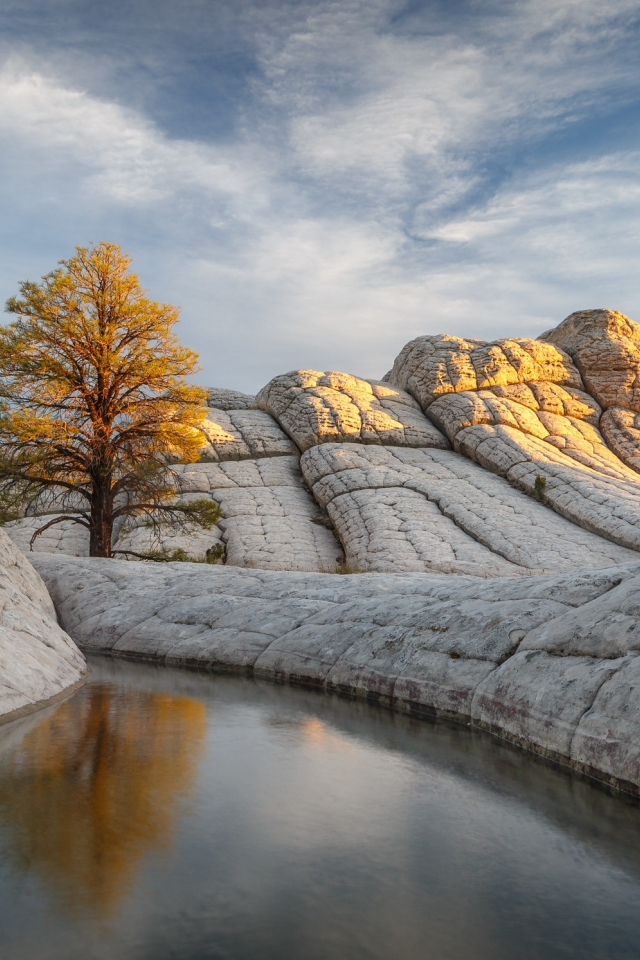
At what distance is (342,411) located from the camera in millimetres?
29578

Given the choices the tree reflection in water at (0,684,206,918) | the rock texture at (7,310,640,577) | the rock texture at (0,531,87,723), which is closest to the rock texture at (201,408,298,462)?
the rock texture at (7,310,640,577)

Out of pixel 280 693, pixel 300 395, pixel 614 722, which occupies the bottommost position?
pixel 280 693

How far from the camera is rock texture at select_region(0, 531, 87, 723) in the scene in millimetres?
6555

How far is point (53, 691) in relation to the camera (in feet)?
23.1

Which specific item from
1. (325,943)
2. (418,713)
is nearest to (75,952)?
(325,943)

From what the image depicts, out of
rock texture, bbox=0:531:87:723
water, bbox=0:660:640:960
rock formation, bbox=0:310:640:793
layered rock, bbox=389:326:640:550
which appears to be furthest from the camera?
layered rock, bbox=389:326:640:550

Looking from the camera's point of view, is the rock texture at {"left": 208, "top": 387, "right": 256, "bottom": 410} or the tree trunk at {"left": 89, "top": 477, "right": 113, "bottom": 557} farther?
the rock texture at {"left": 208, "top": 387, "right": 256, "bottom": 410}

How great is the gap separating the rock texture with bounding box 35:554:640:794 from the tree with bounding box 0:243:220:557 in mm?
4792

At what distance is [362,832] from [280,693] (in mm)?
3768

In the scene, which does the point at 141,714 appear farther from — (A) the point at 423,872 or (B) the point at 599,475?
(B) the point at 599,475

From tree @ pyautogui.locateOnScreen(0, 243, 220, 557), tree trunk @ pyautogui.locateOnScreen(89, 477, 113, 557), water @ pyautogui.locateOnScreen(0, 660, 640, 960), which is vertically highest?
tree @ pyautogui.locateOnScreen(0, 243, 220, 557)

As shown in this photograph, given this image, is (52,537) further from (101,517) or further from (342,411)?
(342,411)

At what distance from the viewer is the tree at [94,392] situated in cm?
1630

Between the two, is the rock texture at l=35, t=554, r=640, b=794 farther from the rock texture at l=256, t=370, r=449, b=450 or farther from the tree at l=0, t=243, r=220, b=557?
the rock texture at l=256, t=370, r=449, b=450
